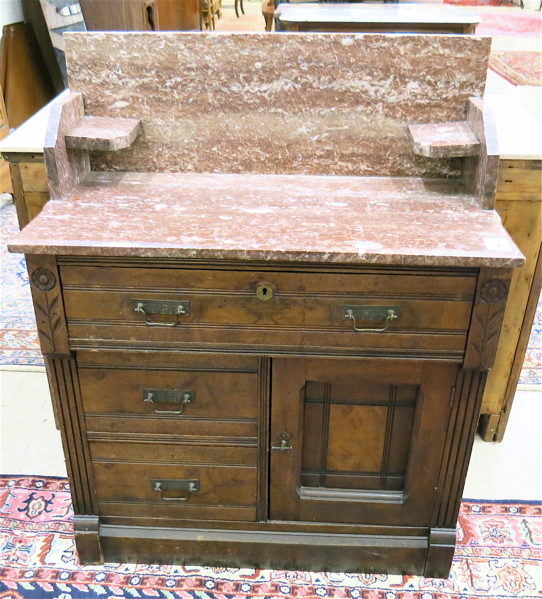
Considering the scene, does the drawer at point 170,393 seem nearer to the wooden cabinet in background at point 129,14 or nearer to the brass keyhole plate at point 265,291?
the brass keyhole plate at point 265,291

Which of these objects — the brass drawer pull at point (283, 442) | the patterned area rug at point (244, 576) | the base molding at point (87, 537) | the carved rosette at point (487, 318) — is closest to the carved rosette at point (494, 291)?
the carved rosette at point (487, 318)

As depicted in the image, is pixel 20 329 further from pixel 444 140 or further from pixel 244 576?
pixel 444 140

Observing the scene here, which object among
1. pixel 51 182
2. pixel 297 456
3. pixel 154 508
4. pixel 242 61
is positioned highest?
pixel 242 61

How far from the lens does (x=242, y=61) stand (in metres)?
1.57

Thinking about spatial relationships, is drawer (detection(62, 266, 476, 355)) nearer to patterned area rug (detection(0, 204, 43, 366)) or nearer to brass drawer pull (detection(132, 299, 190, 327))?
brass drawer pull (detection(132, 299, 190, 327))

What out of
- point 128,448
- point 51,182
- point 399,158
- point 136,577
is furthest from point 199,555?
point 399,158

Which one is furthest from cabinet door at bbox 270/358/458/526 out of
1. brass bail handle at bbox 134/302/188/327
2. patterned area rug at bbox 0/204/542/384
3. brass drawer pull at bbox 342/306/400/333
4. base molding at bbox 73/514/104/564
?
patterned area rug at bbox 0/204/542/384

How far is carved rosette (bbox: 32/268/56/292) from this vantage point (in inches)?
51.5

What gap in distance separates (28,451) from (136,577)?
64 cm

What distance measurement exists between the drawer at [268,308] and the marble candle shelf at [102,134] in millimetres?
341

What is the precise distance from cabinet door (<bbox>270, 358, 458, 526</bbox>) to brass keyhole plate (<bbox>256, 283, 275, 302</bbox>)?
7.1 inches

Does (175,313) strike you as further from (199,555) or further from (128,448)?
(199,555)

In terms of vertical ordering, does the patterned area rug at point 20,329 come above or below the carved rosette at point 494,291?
below

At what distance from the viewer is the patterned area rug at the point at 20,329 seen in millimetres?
2484
